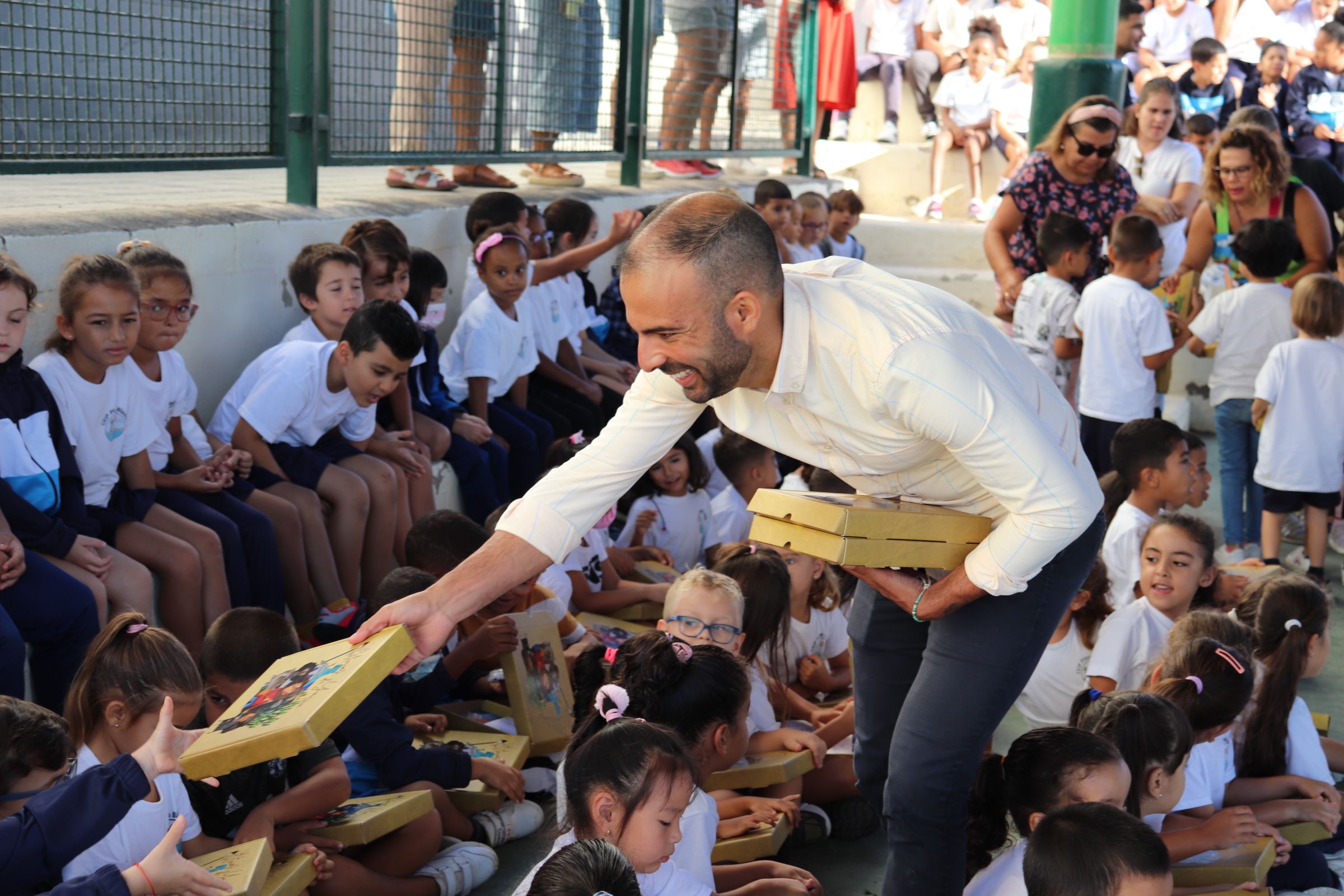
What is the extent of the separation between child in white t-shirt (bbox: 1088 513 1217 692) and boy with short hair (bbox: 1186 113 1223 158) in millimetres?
5556

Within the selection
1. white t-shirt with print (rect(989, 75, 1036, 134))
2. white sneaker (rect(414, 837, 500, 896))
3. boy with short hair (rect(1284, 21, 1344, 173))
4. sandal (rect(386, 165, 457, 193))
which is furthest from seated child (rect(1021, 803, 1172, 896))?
white t-shirt with print (rect(989, 75, 1036, 134))

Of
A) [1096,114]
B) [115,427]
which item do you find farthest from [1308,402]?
[115,427]

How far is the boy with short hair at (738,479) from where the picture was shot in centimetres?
520

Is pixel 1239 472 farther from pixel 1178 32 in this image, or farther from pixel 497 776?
pixel 1178 32

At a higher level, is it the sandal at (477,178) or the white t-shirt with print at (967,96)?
the white t-shirt with print at (967,96)

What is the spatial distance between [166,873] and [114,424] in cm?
182

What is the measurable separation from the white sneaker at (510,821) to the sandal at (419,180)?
382 centimetres

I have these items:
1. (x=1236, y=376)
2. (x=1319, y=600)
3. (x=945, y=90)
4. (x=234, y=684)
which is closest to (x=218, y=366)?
(x=234, y=684)

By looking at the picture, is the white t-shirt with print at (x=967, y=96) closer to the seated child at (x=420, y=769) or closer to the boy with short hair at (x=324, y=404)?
the boy with short hair at (x=324, y=404)

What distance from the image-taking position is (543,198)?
700cm

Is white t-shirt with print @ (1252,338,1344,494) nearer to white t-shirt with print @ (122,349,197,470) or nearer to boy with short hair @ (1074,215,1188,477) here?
boy with short hair @ (1074,215,1188,477)

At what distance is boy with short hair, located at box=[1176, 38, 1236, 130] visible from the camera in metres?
10.2

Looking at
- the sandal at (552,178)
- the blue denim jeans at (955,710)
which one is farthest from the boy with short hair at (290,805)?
the sandal at (552,178)

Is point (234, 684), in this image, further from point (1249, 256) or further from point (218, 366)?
point (1249, 256)
